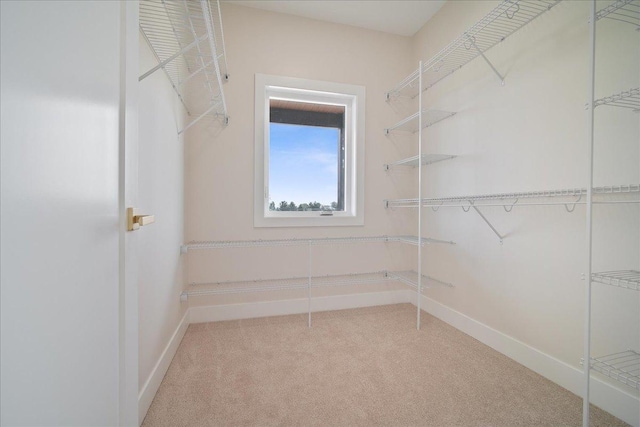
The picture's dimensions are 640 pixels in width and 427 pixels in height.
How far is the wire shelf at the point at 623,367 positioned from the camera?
1059 mm

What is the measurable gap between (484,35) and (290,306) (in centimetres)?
260

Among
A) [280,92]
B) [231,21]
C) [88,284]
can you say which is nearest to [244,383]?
[88,284]

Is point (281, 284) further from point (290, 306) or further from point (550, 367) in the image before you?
point (550, 367)

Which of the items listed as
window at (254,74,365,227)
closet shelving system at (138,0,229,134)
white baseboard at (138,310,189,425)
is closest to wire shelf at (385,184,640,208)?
window at (254,74,365,227)

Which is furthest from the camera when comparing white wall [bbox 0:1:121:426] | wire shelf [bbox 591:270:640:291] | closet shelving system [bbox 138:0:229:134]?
closet shelving system [bbox 138:0:229:134]

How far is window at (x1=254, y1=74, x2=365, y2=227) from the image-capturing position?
2562 mm

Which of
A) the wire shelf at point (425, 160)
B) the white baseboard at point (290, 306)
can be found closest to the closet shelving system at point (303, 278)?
the white baseboard at point (290, 306)

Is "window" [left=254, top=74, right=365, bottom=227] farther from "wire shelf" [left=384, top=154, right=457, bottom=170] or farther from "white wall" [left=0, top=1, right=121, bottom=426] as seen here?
"white wall" [left=0, top=1, right=121, bottom=426]

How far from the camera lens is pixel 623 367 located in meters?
1.26

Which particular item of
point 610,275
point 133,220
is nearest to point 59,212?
point 133,220

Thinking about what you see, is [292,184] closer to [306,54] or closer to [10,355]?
[306,54]

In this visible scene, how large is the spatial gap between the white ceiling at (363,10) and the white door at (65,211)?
2167mm

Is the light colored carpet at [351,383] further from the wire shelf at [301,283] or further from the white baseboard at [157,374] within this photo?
the wire shelf at [301,283]

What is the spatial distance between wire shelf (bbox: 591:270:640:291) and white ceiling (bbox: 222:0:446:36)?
238 centimetres
